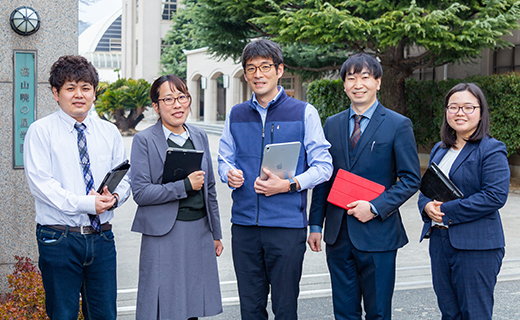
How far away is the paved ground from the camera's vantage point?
446 cm

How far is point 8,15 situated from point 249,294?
3018mm

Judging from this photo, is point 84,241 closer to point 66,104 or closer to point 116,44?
point 66,104

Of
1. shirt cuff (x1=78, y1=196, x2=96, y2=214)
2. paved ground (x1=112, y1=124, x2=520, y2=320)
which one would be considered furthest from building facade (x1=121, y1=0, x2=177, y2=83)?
shirt cuff (x1=78, y1=196, x2=96, y2=214)

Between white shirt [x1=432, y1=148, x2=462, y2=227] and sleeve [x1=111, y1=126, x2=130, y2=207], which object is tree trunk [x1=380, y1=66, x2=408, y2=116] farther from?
sleeve [x1=111, y1=126, x2=130, y2=207]

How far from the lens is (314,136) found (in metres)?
3.25

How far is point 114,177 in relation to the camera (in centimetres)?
289

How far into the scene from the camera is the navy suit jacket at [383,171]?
321 centimetres

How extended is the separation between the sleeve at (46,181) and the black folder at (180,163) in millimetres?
482

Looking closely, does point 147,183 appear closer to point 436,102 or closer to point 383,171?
point 383,171

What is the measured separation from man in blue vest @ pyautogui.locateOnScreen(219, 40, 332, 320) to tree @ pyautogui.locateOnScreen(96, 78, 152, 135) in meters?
26.9

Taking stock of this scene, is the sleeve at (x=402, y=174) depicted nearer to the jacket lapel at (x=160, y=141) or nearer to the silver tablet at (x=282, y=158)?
the silver tablet at (x=282, y=158)

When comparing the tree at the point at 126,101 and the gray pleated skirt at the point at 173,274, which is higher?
the tree at the point at 126,101

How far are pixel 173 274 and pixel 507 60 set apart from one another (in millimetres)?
12709

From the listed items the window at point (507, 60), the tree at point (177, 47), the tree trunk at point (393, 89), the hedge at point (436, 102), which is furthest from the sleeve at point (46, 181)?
the tree at point (177, 47)
